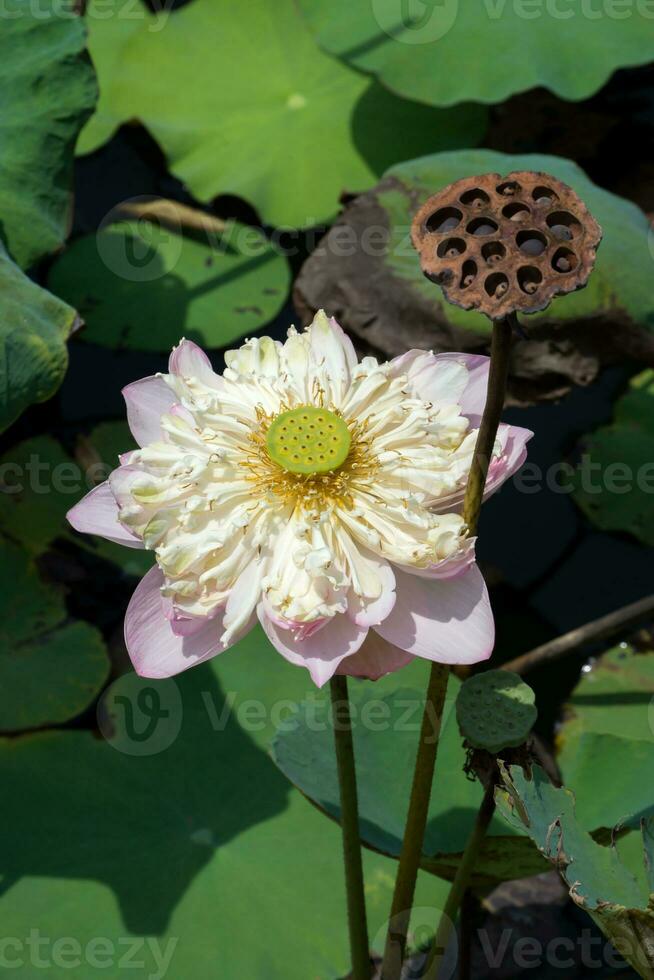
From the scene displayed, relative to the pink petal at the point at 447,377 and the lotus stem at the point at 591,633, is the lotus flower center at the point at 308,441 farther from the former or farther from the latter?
the lotus stem at the point at 591,633

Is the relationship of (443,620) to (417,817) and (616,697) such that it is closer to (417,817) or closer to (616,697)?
(417,817)

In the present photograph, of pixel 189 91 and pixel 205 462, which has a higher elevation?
pixel 205 462

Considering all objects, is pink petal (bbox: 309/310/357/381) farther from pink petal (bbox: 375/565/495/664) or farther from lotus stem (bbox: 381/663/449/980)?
lotus stem (bbox: 381/663/449/980)

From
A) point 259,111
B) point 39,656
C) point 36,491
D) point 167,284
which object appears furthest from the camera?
point 259,111

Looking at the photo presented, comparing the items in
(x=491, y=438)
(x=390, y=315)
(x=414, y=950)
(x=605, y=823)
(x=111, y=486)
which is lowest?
(x=414, y=950)

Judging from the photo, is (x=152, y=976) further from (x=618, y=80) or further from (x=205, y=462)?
(x=618, y=80)

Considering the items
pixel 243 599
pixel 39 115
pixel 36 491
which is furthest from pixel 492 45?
pixel 243 599

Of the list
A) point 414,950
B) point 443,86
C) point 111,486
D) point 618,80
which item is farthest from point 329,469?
point 618,80
